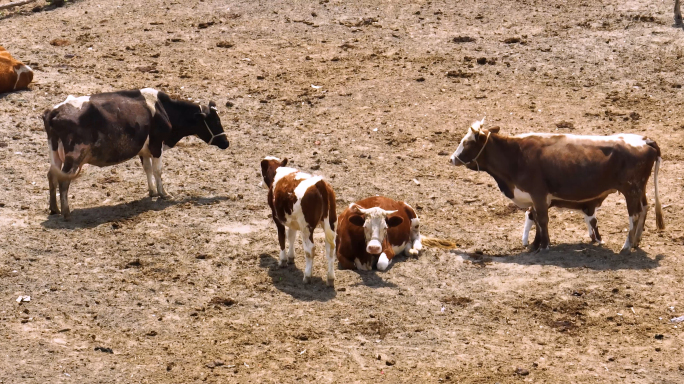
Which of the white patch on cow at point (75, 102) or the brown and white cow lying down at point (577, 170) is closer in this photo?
the brown and white cow lying down at point (577, 170)

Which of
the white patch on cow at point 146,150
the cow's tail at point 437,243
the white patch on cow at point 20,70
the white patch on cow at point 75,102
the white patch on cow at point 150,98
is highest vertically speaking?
the white patch on cow at point 75,102

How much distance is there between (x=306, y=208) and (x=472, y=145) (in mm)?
3214

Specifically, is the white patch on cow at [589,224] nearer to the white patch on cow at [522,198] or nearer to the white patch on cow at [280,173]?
the white patch on cow at [522,198]

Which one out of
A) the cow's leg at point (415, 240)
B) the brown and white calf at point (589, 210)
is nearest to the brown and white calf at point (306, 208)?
the cow's leg at point (415, 240)

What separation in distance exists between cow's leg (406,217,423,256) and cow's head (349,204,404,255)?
0.63 meters

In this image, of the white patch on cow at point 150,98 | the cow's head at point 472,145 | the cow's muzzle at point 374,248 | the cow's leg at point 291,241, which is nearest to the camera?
the cow's muzzle at point 374,248

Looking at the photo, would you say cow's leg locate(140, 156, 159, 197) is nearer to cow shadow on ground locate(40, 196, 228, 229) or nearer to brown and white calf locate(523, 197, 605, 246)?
cow shadow on ground locate(40, 196, 228, 229)

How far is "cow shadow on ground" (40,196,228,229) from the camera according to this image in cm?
1410

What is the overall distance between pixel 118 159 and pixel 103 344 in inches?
189

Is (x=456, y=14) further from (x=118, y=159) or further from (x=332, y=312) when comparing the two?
(x=332, y=312)

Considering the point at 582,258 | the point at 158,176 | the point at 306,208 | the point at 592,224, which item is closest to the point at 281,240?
the point at 306,208

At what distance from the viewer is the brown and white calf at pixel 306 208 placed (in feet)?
39.3

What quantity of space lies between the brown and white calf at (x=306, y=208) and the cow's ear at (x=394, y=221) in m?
0.92

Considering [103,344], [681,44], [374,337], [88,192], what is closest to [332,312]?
[374,337]
